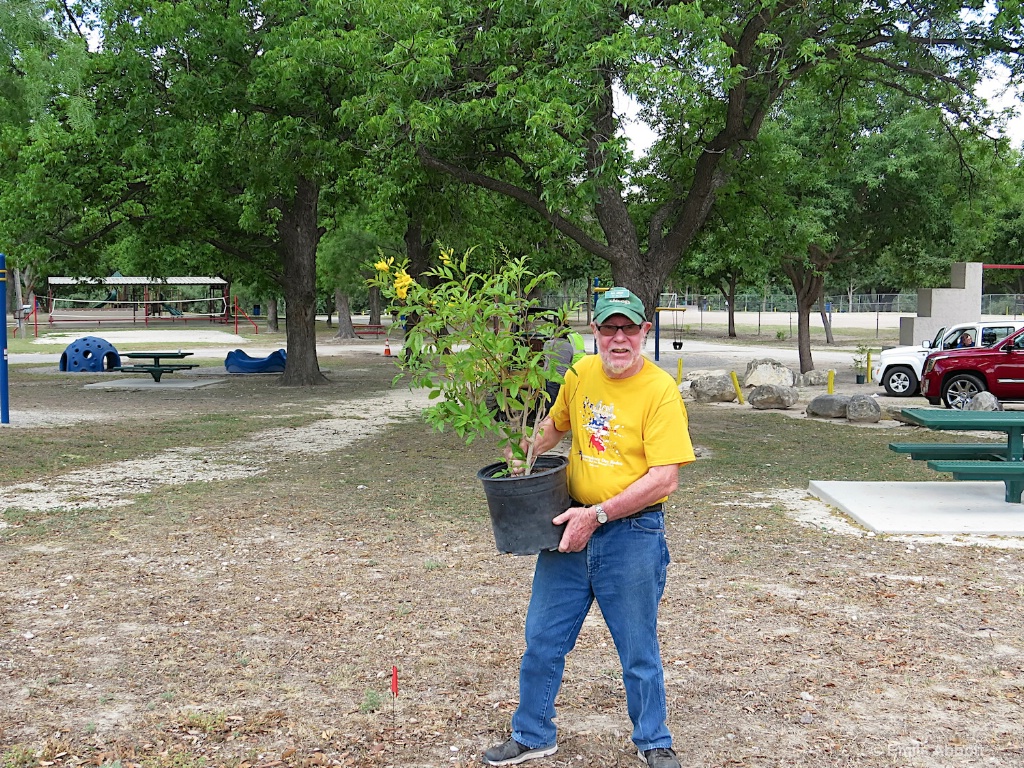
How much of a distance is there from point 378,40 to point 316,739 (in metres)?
9.36

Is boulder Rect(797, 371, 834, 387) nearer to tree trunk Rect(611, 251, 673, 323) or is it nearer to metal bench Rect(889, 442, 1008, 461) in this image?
tree trunk Rect(611, 251, 673, 323)

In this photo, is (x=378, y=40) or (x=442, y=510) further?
(x=378, y=40)

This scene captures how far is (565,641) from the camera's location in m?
3.66

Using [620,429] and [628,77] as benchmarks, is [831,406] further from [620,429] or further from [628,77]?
[620,429]

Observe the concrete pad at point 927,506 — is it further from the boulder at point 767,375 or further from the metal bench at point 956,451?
the boulder at point 767,375

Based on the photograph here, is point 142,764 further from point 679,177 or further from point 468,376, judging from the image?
point 679,177

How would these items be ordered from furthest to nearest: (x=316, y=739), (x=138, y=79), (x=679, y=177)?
(x=138, y=79), (x=679, y=177), (x=316, y=739)

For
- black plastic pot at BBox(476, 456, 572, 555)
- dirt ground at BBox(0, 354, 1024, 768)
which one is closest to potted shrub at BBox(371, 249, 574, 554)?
black plastic pot at BBox(476, 456, 572, 555)

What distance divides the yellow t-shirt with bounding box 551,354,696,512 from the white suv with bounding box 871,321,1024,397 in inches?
651

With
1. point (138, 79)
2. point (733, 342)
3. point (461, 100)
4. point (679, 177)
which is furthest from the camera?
point (733, 342)

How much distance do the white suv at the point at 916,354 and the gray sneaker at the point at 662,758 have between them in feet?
54.2

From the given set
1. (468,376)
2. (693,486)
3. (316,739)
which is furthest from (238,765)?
(693,486)

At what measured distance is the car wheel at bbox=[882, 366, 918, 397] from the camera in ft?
62.6

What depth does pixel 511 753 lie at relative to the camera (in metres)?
3.76
